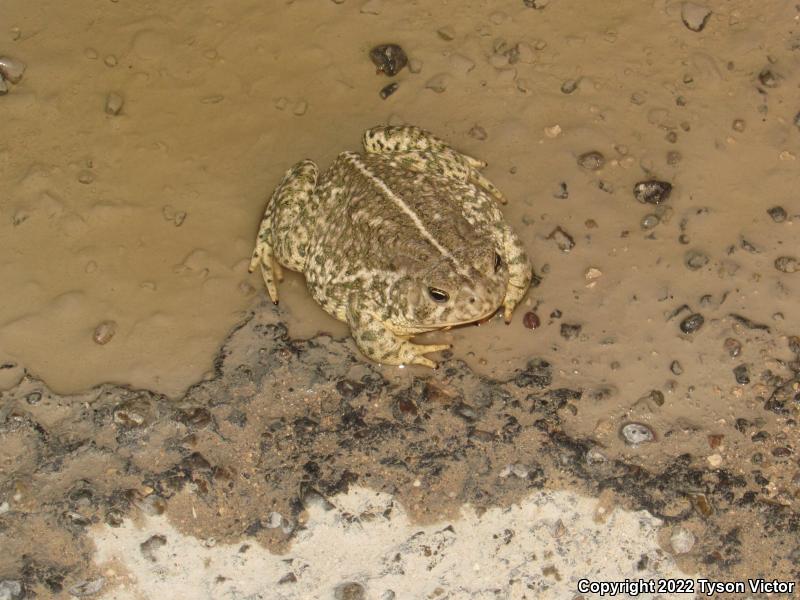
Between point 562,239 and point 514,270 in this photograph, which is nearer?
point 514,270

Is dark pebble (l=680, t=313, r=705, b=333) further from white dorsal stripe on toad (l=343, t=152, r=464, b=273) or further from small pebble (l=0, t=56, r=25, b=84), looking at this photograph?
small pebble (l=0, t=56, r=25, b=84)

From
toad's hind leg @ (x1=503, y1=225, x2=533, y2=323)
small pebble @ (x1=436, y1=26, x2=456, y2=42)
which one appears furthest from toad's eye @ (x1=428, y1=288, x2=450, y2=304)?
small pebble @ (x1=436, y1=26, x2=456, y2=42)

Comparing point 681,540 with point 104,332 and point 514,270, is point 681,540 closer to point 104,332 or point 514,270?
point 514,270

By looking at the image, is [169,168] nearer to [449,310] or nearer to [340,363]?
[340,363]

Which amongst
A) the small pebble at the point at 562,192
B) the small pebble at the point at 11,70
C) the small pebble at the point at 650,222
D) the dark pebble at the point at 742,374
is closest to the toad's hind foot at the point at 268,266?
the small pebble at the point at 562,192

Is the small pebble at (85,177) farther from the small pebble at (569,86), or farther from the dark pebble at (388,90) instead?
the small pebble at (569,86)

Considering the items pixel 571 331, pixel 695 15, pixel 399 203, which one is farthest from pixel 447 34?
pixel 571 331

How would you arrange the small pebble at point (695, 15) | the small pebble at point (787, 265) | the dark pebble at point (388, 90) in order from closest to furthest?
the small pebble at point (787, 265)
the dark pebble at point (388, 90)
the small pebble at point (695, 15)
